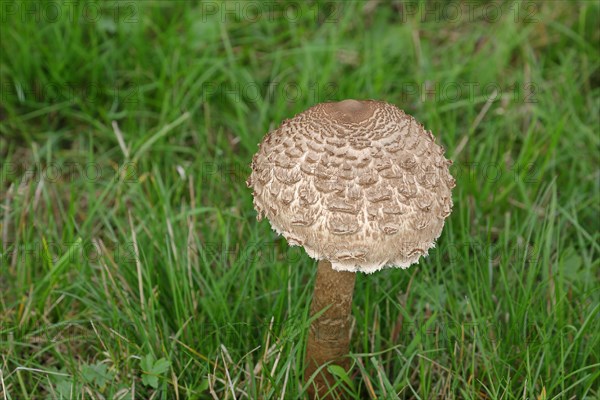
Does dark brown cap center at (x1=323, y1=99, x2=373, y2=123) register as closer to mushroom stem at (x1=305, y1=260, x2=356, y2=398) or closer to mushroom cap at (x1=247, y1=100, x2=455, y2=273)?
mushroom cap at (x1=247, y1=100, x2=455, y2=273)

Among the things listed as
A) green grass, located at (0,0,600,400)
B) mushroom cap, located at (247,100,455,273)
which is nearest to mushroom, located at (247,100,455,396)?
mushroom cap, located at (247,100,455,273)

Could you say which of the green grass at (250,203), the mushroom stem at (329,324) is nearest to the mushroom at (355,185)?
the mushroom stem at (329,324)

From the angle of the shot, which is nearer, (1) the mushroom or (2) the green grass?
(1) the mushroom

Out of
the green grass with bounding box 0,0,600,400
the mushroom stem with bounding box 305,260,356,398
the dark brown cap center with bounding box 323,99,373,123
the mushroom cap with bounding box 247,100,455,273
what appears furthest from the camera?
the green grass with bounding box 0,0,600,400

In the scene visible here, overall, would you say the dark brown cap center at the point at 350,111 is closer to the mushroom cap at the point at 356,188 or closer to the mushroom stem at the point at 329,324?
the mushroom cap at the point at 356,188

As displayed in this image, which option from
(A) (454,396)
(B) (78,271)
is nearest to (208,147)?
(B) (78,271)

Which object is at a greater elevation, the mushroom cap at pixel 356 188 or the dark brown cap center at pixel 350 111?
the dark brown cap center at pixel 350 111
